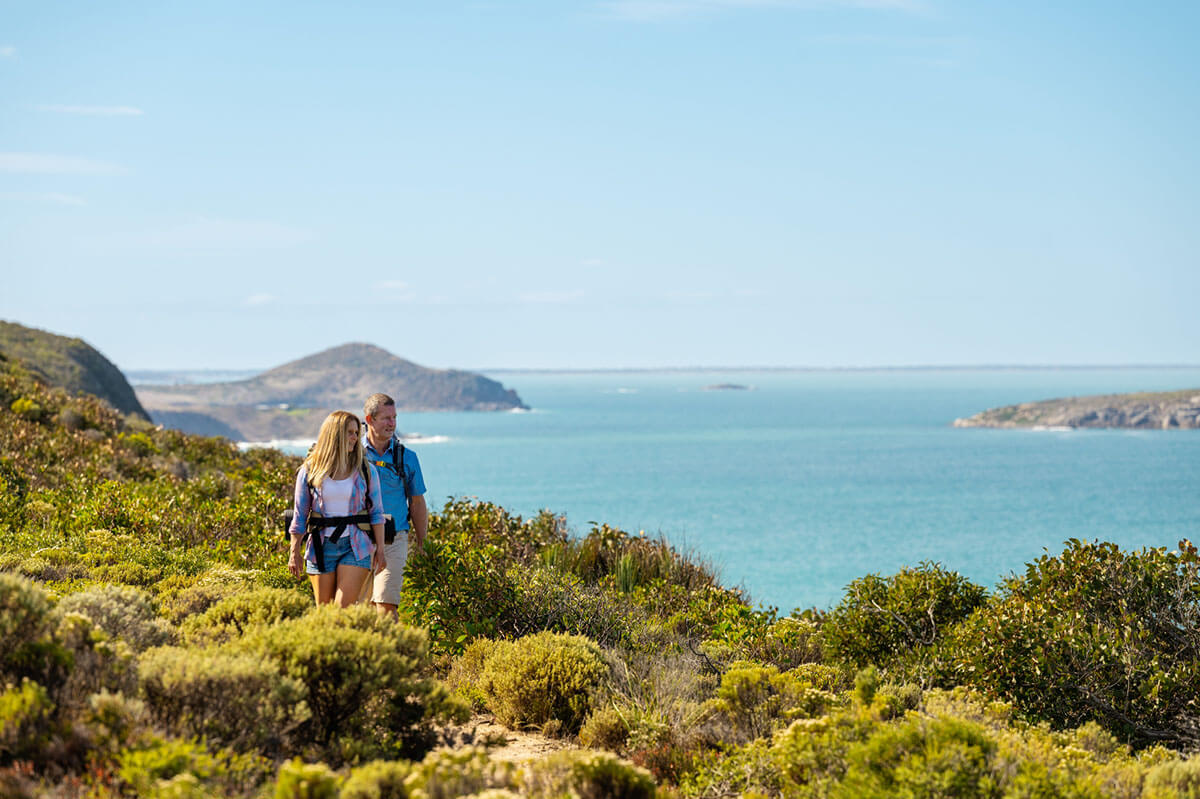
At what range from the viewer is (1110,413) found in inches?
6654

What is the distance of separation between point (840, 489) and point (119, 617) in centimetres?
9266

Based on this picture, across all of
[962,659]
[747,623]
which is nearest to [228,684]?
[962,659]

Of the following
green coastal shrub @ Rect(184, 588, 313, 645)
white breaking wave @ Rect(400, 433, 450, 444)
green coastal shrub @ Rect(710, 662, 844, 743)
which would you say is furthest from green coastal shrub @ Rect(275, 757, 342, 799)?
white breaking wave @ Rect(400, 433, 450, 444)

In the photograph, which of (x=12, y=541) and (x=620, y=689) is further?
(x=12, y=541)

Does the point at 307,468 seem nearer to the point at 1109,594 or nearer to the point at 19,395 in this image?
the point at 1109,594

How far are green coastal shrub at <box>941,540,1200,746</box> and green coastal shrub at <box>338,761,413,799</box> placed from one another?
473 cm

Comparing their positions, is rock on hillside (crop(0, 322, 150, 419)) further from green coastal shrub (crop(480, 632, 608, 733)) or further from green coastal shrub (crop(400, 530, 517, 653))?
green coastal shrub (crop(480, 632, 608, 733))

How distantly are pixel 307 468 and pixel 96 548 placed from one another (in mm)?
3997

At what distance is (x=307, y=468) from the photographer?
6.42 metres

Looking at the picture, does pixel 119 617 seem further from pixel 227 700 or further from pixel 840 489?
pixel 840 489

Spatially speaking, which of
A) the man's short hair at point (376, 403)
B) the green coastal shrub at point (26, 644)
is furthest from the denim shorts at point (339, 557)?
the green coastal shrub at point (26, 644)

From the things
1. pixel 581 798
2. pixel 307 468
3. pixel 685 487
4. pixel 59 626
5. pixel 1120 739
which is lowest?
pixel 685 487

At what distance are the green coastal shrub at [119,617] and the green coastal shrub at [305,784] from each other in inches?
78.5

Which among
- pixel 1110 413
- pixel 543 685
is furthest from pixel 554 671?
pixel 1110 413
